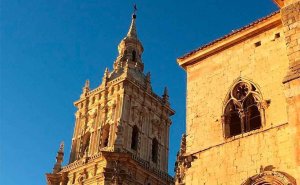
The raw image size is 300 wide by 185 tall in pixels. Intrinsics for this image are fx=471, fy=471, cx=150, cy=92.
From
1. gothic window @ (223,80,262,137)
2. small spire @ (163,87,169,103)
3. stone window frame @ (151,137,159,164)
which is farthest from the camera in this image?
small spire @ (163,87,169,103)

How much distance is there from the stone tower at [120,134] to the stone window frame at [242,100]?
49.5 ft

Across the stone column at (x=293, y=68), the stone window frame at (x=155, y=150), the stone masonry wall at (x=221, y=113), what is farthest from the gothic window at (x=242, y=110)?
the stone window frame at (x=155, y=150)

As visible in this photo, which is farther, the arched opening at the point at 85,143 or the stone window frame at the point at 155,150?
the stone window frame at the point at 155,150

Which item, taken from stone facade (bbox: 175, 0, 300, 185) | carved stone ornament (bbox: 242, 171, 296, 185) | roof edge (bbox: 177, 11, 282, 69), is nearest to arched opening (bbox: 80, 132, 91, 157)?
stone facade (bbox: 175, 0, 300, 185)

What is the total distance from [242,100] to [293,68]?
2.32 metres

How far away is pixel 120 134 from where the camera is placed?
95.6ft

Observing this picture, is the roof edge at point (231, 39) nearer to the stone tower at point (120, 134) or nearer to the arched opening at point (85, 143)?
the stone tower at point (120, 134)

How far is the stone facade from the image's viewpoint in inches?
433

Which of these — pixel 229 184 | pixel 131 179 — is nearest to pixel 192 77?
pixel 229 184

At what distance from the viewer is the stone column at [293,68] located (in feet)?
33.1

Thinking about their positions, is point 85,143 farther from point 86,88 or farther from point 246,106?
point 246,106

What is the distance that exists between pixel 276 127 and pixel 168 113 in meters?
23.4

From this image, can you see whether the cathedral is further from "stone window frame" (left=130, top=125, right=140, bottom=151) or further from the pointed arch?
the pointed arch

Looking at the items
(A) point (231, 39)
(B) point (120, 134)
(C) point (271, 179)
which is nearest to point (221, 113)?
(A) point (231, 39)
